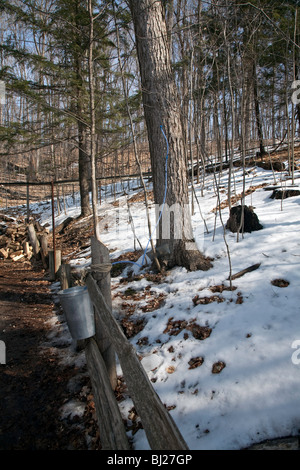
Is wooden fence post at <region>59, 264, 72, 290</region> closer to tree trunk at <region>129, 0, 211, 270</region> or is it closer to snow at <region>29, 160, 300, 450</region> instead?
snow at <region>29, 160, 300, 450</region>

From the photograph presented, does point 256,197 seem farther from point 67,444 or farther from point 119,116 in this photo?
point 67,444

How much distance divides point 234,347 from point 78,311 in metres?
1.48

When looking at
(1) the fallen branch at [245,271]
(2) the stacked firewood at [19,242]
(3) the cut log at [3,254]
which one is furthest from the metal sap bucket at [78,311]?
(3) the cut log at [3,254]

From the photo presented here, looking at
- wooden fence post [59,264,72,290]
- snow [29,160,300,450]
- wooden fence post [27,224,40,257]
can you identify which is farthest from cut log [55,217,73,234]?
snow [29,160,300,450]

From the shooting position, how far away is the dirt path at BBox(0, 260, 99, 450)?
204 cm

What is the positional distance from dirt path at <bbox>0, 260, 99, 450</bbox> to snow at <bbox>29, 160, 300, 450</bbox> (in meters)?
0.22

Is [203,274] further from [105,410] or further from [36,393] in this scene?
[36,393]

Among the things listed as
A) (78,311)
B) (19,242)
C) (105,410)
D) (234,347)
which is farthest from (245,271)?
(19,242)

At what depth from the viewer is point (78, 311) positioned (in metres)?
2.54

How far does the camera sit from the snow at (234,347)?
1741 mm

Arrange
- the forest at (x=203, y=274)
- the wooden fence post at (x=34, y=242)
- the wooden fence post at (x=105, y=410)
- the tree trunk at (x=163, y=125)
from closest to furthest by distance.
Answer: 1. the wooden fence post at (x=105, y=410)
2. the forest at (x=203, y=274)
3. the tree trunk at (x=163, y=125)
4. the wooden fence post at (x=34, y=242)

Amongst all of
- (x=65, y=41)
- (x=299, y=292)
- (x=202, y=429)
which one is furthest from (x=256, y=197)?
(x=65, y=41)

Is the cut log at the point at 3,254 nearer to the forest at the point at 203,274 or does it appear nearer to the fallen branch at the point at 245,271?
the forest at the point at 203,274

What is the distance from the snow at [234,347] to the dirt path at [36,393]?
221mm
